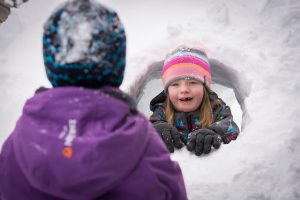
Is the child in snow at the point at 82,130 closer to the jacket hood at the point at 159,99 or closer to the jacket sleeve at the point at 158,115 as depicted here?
the jacket sleeve at the point at 158,115

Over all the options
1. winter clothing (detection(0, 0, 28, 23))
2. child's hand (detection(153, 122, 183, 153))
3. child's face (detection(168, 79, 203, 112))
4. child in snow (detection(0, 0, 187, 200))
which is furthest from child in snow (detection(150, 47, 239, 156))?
winter clothing (detection(0, 0, 28, 23))

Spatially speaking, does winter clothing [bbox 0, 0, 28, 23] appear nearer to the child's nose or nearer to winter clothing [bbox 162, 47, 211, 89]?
winter clothing [bbox 162, 47, 211, 89]

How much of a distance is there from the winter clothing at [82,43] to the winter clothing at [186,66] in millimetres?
1958

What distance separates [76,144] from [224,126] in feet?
6.66

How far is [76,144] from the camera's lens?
0.92 meters

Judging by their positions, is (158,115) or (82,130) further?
(158,115)

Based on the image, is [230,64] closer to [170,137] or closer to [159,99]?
[159,99]

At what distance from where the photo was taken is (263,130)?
2.28 metres

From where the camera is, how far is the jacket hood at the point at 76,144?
3.03ft

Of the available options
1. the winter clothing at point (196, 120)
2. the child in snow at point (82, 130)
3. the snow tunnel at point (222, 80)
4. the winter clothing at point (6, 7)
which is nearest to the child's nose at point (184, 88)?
the winter clothing at point (196, 120)

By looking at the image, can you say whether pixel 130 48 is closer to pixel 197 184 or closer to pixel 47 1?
pixel 47 1

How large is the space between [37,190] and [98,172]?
0.25 m

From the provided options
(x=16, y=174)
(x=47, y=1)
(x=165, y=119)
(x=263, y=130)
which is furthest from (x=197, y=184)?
(x=47, y=1)

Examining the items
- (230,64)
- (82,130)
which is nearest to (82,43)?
(82,130)
